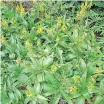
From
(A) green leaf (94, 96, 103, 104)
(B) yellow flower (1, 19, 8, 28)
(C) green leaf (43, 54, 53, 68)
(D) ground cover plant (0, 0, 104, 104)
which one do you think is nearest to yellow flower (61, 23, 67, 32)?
(D) ground cover plant (0, 0, 104, 104)

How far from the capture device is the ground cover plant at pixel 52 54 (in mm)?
4027

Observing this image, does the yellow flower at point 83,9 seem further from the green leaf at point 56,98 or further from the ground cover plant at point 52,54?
the green leaf at point 56,98

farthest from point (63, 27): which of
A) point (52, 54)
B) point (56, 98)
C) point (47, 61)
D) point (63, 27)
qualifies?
point (56, 98)

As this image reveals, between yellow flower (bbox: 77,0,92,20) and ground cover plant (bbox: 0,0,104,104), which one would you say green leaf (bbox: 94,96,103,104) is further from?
yellow flower (bbox: 77,0,92,20)

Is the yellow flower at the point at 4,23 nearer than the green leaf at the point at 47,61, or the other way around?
the green leaf at the point at 47,61

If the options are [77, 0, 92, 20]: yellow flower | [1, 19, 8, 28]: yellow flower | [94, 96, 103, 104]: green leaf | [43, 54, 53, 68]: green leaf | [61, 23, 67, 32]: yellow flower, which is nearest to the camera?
[94, 96, 103, 104]: green leaf

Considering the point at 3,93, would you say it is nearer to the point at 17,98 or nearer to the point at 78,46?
the point at 17,98

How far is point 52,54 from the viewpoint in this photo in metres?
4.43

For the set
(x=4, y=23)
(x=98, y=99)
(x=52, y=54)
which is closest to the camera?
(x=98, y=99)

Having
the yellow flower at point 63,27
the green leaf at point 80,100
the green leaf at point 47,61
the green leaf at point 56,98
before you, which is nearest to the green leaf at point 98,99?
the green leaf at point 80,100

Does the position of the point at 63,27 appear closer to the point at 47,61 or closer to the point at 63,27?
the point at 63,27

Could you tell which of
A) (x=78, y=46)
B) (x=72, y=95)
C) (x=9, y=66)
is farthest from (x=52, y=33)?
(x=72, y=95)

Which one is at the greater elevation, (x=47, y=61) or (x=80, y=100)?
(x=47, y=61)

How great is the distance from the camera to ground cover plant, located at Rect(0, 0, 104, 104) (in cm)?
403
